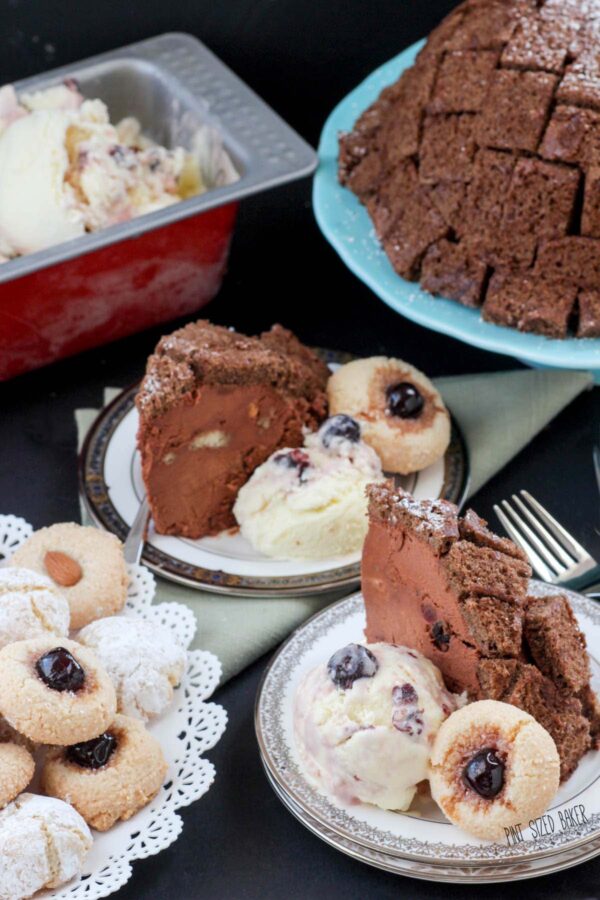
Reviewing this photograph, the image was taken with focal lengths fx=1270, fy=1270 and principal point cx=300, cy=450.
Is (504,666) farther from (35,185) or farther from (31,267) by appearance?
(35,185)

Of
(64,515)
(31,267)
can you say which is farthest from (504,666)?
(31,267)

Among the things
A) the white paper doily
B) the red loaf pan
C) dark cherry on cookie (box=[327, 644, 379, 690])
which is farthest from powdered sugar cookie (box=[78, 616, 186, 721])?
the red loaf pan

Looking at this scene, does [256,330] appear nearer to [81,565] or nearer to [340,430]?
[340,430]

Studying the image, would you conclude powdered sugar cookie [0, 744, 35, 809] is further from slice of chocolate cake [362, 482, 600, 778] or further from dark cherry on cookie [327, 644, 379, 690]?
slice of chocolate cake [362, 482, 600, 778]

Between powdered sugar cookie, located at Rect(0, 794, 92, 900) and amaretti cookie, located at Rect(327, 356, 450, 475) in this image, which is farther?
amaretti cookie, located at Rect(327, 356, 450, 475)

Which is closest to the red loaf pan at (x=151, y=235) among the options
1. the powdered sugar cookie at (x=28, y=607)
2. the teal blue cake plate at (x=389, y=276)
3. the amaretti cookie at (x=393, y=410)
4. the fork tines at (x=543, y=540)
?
the teal blue cake plate at (x=389, y=276)

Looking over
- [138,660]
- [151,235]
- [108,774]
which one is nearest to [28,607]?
[138,660]

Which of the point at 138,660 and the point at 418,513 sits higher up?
the point at 418,513
